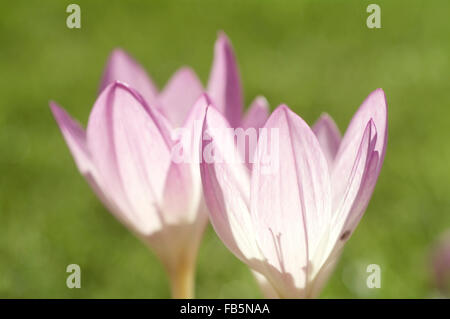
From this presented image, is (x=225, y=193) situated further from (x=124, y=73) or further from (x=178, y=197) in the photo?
(x=124, y=73)

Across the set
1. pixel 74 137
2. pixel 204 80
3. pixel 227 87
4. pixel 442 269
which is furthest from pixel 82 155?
pixel 204 80

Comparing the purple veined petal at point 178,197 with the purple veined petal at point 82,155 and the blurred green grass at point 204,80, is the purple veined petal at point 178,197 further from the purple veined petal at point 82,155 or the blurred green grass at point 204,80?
the blurred green grass at point 204,80

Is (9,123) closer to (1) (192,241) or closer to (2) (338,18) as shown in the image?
(2) (338,18)

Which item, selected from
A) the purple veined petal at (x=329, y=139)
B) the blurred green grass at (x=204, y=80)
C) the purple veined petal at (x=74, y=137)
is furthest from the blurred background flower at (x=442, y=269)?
the purple veined petal at (x=74, y=137)

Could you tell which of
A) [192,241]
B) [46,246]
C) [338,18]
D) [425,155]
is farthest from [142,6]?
[192,241]

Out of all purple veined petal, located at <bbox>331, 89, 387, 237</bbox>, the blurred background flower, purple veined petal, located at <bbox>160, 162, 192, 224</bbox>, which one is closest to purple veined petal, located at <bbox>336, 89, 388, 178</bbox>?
purple veined petal, located at <bbox>331, 89, 387, 237</bbox>

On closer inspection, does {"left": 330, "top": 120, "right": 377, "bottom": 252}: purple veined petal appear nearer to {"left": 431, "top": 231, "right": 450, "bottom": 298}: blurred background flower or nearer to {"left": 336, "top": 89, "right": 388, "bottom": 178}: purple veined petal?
{"left": 336, "top": 89, "right": 388, "bottom": 178}: purple veined petal
